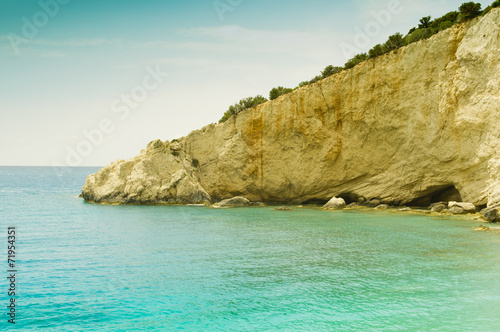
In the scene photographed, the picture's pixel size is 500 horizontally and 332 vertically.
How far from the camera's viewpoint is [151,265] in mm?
17406

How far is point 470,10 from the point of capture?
31625 millimetres

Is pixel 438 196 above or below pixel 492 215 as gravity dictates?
above

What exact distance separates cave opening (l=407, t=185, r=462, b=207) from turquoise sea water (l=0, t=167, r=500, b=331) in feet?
26.9

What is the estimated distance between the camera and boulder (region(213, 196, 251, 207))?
4122 cm

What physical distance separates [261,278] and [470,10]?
28926mm

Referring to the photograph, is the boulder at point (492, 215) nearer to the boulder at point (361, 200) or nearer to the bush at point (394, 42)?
the boulder at point (361, 200)

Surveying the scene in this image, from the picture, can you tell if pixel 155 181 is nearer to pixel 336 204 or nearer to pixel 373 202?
pixel 336 204

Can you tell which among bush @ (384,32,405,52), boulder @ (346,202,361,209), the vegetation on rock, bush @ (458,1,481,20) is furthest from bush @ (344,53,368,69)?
boulder @ (346,202,361,209)

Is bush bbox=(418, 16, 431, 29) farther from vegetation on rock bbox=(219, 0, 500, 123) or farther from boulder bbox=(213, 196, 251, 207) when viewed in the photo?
boulder bbox=(213, 196, 251, 207)

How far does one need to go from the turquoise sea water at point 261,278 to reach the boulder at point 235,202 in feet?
44.0

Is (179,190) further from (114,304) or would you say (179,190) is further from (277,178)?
(114,304)

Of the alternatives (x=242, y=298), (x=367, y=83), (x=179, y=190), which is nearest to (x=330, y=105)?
(x=367, y=83)

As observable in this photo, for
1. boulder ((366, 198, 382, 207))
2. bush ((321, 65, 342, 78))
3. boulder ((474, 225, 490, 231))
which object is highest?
bush ((321, 65, 342, 78))

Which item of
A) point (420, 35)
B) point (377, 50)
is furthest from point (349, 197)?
point (420, 35)
